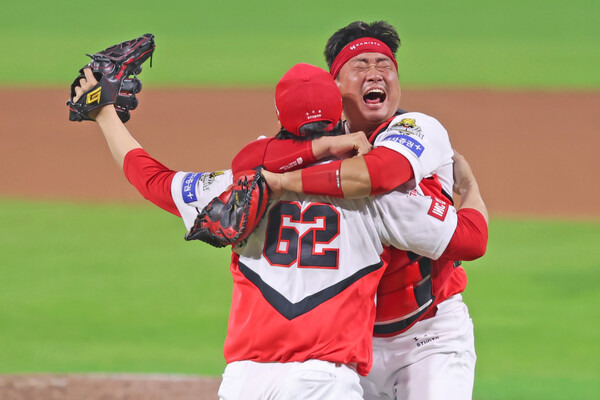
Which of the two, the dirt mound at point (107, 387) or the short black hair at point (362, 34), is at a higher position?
the short black hair at point (362, 34)

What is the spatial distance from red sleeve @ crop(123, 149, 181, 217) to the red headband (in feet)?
2.76

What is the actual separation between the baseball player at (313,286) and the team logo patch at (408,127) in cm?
19

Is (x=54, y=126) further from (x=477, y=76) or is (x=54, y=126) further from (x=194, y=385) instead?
(x=194, y=385)

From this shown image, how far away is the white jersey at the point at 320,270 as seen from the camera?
2.46 metres

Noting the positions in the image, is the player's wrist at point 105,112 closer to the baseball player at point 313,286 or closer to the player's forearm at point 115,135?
the player's forearm at point 115,135

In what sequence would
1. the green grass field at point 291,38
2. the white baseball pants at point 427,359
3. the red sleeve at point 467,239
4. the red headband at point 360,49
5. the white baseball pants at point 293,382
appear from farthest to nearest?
the green grass field at point 291,38, the red headband at point 360,49, the white baseball pants at point 427,359, the red sleeve at point 467,239, the white baseball pants at point 293,382

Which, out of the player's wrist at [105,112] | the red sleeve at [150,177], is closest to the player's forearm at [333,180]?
→ the red sleeve at [150,177]

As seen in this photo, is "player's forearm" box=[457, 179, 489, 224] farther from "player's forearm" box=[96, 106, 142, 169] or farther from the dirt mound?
the dirt mound

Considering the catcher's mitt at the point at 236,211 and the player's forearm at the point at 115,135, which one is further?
the player's forearm at the point at 115,135

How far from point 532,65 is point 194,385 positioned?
11.6m

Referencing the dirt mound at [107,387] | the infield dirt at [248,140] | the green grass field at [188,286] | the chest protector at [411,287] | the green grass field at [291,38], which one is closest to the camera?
the chest protector at [411,287]

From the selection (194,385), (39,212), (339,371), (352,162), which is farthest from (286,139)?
(39,212)

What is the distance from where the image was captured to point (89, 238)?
8.02 meters

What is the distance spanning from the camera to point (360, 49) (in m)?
3.25
